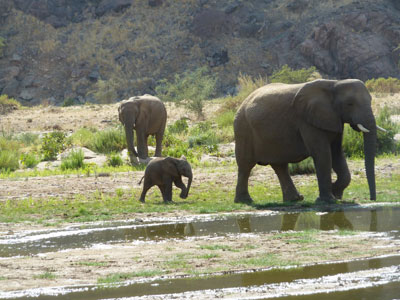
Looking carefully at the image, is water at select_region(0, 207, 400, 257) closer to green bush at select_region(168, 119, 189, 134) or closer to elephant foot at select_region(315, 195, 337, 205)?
elephant foot at select_region(315, 195, 337, 205)

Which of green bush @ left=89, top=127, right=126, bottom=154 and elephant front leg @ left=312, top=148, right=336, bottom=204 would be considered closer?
elephant front leg @ left=312, top=148, right=336, bottom=204

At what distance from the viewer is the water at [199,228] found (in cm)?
953

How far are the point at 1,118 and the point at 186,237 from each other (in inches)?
1129

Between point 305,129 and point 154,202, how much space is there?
3187 millimetres

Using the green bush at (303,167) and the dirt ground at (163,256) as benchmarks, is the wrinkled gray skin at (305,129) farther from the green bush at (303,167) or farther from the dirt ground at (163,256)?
the green bush at (303,167)

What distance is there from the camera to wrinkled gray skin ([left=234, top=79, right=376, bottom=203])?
39.8 feet

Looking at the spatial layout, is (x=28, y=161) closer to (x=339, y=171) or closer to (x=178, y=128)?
Result: (x=178, y=128)

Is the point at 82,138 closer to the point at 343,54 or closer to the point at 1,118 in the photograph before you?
the point at 1,118

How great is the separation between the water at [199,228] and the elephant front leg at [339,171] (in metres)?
1.06

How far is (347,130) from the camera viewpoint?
797 inches

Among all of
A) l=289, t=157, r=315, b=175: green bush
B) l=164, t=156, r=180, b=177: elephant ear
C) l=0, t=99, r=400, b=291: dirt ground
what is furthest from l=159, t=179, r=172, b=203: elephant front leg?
l=289, t=157, r=315, b=175: green bush

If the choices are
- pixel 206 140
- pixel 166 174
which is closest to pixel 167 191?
pixel 166 174

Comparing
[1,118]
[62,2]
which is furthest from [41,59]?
[1,118]

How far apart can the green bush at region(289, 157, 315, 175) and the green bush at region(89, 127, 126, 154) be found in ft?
26.1
